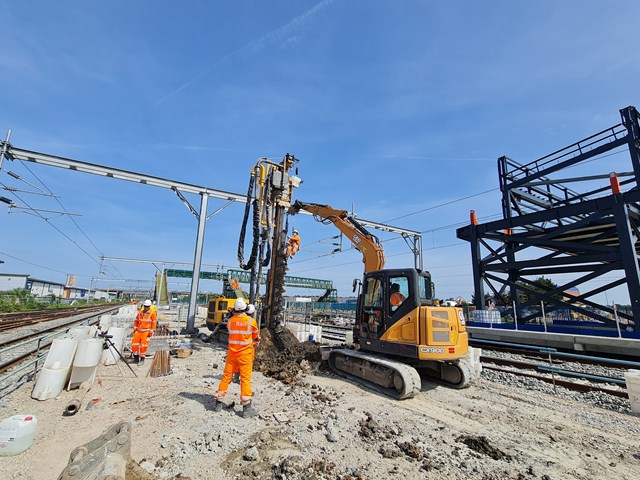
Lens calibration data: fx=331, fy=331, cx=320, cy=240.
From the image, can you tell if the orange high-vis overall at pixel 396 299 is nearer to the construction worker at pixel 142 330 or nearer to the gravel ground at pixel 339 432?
the gravel ground at pixel 339 432

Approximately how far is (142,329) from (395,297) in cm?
723

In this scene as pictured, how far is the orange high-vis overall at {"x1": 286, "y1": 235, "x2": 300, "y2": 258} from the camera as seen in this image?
10.6 meters

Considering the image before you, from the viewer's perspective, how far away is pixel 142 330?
31.3ft

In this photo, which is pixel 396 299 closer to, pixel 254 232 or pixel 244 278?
pixel 254 232

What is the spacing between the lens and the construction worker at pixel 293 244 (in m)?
10.6

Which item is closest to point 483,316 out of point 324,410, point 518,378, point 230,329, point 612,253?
point 612,253

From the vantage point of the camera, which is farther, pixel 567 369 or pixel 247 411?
pixel 567 369

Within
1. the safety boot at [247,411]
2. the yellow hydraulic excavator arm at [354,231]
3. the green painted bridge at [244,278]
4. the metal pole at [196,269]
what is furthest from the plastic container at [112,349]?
the green painted bridge at [244,278]

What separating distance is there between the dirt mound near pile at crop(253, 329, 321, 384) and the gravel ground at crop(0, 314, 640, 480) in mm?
469

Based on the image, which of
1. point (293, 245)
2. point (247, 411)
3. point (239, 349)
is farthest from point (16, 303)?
point (247, 411)

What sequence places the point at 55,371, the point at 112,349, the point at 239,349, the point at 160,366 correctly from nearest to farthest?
the point at 239,349 < the point at 55,371 < the point at 160,366 < the point at 112,349

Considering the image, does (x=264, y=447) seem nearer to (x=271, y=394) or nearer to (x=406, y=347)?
(x=271, y=394)

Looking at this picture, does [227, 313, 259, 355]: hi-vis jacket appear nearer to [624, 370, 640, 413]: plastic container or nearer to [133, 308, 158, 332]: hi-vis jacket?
[133, 308, 158, 332]: hi-vis jacket

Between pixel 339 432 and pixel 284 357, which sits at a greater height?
pixel 284 357
